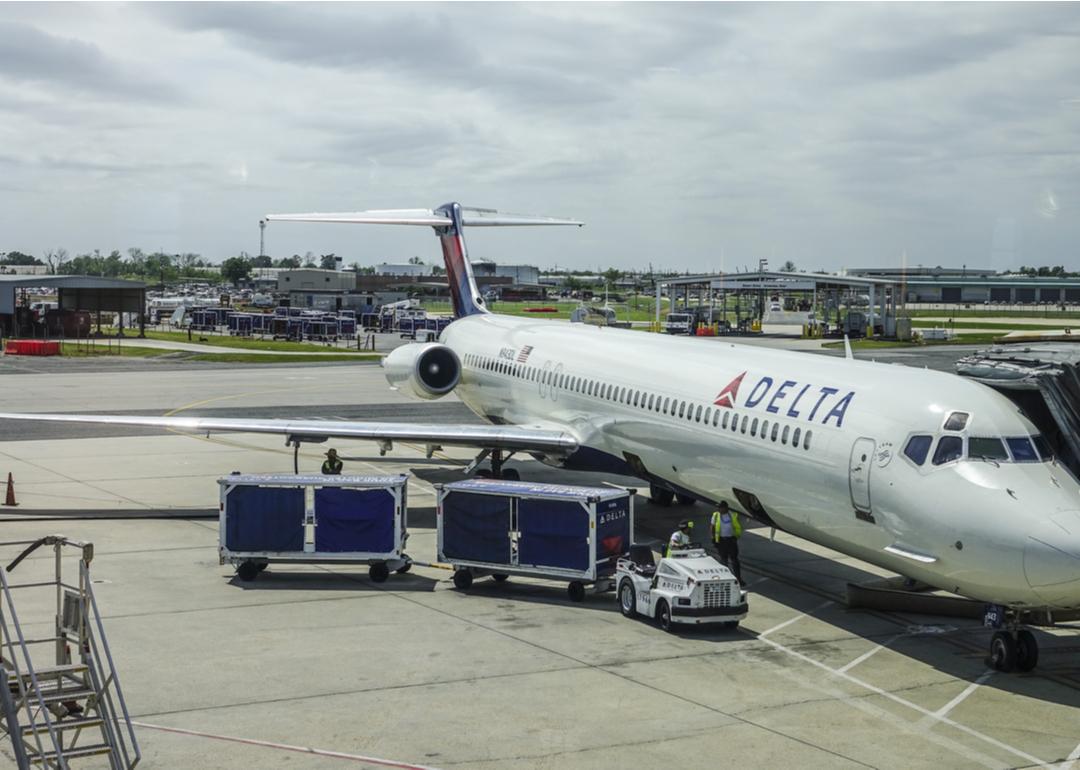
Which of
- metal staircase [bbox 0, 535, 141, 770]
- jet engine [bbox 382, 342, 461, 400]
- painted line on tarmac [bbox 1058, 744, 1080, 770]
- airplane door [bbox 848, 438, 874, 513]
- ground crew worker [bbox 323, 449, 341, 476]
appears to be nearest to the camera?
metal staircase [bbox 0, 535, 141, 770]

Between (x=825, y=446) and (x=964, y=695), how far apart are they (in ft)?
14.2

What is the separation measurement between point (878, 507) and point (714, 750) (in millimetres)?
5297

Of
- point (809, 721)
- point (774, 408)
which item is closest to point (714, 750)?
point (809, 721)

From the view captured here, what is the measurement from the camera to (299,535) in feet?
72.5

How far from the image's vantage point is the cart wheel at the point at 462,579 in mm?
21578

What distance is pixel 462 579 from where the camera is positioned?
850 inches

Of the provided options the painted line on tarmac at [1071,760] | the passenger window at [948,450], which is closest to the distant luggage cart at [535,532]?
the passenger window at [948,450]

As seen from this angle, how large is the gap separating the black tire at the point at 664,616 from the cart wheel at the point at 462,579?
3.91 metres

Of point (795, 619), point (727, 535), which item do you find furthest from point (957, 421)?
point (727, 535)

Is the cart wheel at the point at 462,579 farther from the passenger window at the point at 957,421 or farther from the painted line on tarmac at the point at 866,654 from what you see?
the passenger window at the point at 957,421

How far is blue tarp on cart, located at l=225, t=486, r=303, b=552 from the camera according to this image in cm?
2194

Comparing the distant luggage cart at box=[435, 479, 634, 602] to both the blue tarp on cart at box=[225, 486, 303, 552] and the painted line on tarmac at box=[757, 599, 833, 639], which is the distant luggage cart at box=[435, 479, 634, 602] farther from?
the painted line on tarmac at box=[757, 599, 833, 639]

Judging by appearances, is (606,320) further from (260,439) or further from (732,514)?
(732,514)

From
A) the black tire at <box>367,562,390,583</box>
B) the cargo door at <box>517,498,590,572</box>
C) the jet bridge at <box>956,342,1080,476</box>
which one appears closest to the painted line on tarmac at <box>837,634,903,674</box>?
the cargo door at <box>517,498,590,572</box>
